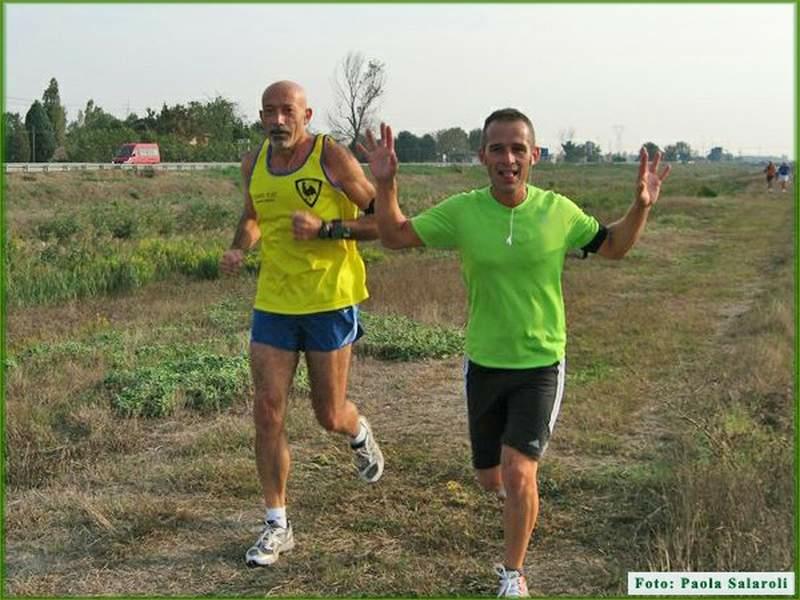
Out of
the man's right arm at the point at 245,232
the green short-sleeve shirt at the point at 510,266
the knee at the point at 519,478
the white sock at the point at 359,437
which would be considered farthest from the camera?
the white sock at the point at 359,437

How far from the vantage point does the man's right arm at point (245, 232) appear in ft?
13.7

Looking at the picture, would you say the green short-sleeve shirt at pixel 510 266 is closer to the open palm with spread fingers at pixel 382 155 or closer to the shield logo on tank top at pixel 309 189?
the open palm with spread fingers at pixel 382 155

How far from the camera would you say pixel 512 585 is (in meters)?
3.36

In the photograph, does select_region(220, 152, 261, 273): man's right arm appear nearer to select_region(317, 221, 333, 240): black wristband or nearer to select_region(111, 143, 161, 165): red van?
select_region(317, 221, 333, 240): black wristband

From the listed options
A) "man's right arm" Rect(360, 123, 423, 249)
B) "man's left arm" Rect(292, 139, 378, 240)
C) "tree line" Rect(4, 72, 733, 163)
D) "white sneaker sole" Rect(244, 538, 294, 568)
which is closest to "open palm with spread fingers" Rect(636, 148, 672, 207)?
"man's right arm" Rect(360, 123, 423, 249)

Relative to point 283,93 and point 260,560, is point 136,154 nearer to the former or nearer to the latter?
point 283,93

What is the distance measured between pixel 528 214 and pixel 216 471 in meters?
2.47

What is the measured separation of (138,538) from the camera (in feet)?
13.3

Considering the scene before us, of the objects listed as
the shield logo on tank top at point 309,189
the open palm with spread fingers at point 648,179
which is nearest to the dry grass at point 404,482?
the open palm with spread fingers at point 648,179

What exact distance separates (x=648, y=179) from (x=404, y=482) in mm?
2177

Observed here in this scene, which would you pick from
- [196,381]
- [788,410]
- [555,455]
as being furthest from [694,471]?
[196,381]

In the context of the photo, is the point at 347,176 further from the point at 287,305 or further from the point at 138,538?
the point at 138,538

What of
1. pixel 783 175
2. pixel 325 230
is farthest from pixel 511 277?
pixel 783 175

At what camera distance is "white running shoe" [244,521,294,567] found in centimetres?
379
